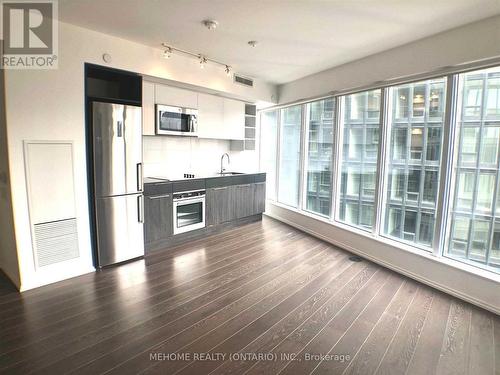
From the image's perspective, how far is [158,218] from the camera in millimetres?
3902

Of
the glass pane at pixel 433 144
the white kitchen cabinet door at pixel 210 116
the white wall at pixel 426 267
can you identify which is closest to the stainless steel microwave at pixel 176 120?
the white kitchen cabinet door at pixel 210 116

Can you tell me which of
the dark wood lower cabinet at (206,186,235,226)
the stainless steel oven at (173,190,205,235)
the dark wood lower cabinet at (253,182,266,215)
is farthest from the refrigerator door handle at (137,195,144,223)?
the dark wood lower cabinet at (253,182,266,215)

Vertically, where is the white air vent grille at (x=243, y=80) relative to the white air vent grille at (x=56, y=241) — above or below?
above

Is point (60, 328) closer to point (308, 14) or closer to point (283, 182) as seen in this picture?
point (308, 14)

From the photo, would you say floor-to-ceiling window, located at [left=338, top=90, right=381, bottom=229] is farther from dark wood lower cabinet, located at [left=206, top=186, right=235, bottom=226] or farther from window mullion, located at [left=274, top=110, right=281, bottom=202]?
dark wood lower cabinet, located at [left=206, top=186, right=235, bottom=226]

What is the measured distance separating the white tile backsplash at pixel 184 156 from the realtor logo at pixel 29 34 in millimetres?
1692

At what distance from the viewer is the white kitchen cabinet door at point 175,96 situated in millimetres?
3977

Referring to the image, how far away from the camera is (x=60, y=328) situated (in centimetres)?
223

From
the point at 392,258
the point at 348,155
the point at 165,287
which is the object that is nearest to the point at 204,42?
the point at 348,155

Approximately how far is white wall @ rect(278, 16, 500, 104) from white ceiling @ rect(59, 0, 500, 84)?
0.10 meters

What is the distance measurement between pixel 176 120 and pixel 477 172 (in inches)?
154

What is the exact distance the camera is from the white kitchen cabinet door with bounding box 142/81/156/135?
3808mm

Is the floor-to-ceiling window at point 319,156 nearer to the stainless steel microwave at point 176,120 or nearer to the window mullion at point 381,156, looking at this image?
the window mullion at point 381,156

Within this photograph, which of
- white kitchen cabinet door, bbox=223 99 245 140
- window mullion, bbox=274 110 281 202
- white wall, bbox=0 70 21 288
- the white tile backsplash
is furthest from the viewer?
window mullion, bbox=274 110 281 202
